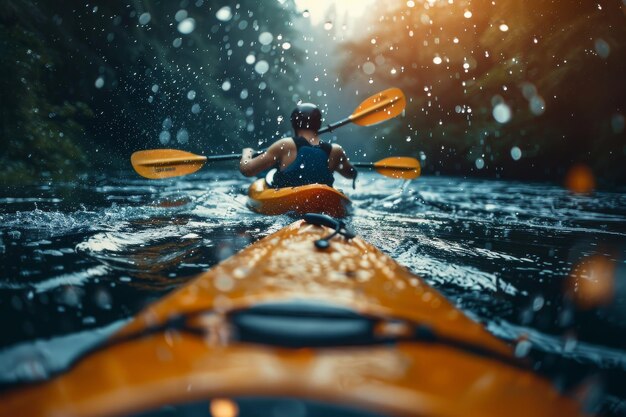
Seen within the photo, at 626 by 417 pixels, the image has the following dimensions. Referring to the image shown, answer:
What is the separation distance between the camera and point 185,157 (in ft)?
16.6

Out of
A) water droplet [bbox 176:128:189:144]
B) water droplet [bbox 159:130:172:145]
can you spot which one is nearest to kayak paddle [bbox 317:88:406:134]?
water droplet [bbox 159:130:172:145]

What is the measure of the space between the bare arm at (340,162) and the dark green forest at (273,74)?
215 inches

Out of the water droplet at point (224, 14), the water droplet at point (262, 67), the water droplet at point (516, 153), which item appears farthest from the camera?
the water droplet at point (262, 67)

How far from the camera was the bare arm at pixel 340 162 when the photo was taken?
4430 mm

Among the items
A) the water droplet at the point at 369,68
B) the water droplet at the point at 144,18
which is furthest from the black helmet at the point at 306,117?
the water droplet at the point at 369,68

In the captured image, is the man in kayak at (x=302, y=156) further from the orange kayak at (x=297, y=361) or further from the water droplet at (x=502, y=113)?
the water droplet at (x=502, y=113)

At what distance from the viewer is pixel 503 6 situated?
9547mm

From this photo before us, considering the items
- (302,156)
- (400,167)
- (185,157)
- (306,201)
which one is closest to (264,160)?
(302,156)

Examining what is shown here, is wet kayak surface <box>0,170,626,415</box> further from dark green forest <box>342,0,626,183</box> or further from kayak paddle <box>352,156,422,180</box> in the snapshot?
dark green forest <box>342,0,626,183</box>

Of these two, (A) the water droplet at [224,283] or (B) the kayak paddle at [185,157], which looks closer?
(A) the water droplet at [224,283]

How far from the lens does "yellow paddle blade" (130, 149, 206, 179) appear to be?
4.89 m

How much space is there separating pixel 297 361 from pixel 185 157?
15.2ft

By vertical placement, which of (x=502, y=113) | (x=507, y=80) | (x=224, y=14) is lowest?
(x=502, y=113)

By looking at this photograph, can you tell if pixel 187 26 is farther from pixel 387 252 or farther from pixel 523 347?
pixel 523 347
